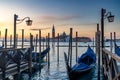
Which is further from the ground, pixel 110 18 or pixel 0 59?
pixel 110 18

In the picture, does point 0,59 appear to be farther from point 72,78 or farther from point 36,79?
point 36,79

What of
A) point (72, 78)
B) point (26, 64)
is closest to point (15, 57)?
point (26, 64)

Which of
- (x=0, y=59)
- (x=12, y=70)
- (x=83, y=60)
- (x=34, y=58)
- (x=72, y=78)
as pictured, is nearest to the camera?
(x=0, y=59)

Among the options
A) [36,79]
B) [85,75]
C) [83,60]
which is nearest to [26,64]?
[36,79]

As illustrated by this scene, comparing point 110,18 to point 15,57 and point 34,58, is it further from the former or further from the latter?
point 34,58

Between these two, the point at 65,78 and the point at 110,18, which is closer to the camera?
the point at 110,18

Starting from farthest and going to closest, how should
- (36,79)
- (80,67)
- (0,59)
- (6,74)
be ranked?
(36,79) → (80,67) → (6,74) → (0,59)

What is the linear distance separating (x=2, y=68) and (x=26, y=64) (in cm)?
398

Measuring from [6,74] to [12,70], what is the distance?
2.86 feet

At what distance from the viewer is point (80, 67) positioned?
14648 millimetres

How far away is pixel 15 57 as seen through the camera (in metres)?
11.4

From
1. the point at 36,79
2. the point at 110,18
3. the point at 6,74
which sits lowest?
the point at 36,79

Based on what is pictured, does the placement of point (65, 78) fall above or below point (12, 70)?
below

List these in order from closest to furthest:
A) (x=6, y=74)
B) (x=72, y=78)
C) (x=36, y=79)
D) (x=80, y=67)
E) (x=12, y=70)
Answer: (x=6, y=74) → (x=12, y=70) → (x=72, y=78) → (x=80, y=67) → (x=36, y=79)
